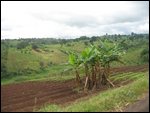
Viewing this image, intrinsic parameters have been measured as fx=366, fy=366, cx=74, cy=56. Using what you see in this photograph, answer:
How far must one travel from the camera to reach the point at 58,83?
36.4m

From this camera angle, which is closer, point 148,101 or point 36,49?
point 148,101

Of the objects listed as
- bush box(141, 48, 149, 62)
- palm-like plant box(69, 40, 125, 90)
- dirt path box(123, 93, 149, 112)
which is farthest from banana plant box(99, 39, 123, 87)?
bush box(141, 48, 149, 62)

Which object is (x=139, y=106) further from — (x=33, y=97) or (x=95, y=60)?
(x=95, y=60)

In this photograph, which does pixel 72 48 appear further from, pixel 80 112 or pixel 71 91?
pixel 80 112

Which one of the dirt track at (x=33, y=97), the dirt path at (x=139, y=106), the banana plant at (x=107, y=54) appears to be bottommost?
the dirt track at (x=33, y=97)

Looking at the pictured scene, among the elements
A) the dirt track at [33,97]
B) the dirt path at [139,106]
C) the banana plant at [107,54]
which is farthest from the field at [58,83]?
the banana plant at [107,54]

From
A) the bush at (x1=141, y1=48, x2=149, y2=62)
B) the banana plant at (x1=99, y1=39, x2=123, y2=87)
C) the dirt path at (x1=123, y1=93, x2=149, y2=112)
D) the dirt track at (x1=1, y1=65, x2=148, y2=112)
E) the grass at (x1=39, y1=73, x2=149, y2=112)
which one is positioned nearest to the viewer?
the dirt path at (x1=123, y1=93, x2=149, y2=112)

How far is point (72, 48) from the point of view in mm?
78250

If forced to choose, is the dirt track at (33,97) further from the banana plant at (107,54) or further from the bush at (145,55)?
the bush at (145,55)

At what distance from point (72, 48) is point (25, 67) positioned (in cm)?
2811

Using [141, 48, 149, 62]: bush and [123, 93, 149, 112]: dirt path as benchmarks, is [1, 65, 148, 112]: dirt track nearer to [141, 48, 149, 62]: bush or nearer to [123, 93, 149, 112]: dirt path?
[123, 93, 149, 112]: dirt path

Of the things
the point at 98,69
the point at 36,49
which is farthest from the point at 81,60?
the point at 36,49

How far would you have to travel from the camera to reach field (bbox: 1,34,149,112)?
18.5 meters

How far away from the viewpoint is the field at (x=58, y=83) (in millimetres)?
18531
